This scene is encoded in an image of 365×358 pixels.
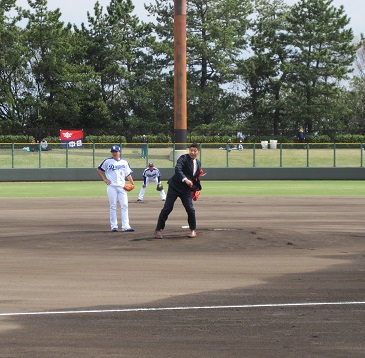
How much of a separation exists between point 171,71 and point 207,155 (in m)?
34.4

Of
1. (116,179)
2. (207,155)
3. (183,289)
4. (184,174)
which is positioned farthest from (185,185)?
(207,155)

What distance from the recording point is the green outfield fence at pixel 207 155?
161 feet

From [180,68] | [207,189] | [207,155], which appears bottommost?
[207,189]

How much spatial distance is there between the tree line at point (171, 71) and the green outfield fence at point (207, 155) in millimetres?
24535

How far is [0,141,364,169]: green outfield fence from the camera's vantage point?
4912cm

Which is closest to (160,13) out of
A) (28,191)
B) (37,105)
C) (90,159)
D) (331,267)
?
(37,105)

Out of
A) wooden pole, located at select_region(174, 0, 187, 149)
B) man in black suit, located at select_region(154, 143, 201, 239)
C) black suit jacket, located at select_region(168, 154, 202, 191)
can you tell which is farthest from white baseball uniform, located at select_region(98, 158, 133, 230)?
wooden pole, located at select_region(174, 0, 187, 149)

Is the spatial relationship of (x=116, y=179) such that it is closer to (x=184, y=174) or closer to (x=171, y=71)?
(x=184, y=174)

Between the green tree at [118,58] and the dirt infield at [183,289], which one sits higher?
the green tree at [118,58]

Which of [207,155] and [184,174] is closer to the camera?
[184,174]

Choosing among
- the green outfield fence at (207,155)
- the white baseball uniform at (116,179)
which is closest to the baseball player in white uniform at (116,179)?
the white baseball uniform at (116,179)

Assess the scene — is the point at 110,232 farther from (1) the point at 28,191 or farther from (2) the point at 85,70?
(2) the point at 85,70

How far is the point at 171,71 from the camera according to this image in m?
85.1

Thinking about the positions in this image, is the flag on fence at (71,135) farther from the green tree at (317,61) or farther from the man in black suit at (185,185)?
the man in black suit at (185,185)
